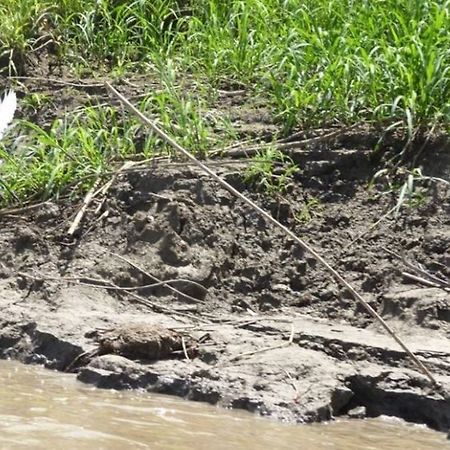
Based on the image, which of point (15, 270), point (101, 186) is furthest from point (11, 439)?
point (101, 186)

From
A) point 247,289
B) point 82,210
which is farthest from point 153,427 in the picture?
point 82,210

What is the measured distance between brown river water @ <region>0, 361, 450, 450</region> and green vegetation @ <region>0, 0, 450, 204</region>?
1582 mm

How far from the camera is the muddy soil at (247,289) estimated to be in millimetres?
3564

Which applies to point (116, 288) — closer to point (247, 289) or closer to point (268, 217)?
point (247, 289)

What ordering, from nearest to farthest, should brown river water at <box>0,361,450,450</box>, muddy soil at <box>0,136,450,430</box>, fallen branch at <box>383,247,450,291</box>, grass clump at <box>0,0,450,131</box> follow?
1. brown river water at <box>0,361,450,450</box>
2. fallen branch at <box>383,247,450,291</box>
3. muddy soil at <box>0,136,450,430</box>
4. grass clump at <box>0,0,450,131</box>

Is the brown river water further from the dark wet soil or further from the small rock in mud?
the small rock in mud

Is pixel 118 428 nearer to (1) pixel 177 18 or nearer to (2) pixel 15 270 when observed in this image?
(2) pixel 15 270

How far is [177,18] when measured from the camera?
6.09 meters

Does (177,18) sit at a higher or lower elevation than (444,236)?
higher

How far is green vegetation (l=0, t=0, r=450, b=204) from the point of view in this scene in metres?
4.90

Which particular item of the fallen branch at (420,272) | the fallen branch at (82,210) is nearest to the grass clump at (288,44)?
the fallen branch at (420,272)

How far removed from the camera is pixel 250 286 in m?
4.42

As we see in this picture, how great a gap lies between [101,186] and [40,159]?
0.44 meters

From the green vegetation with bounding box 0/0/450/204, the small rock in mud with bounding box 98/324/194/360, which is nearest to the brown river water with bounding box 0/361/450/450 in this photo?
the small rock in mud with bounding box 98/324/194/360
